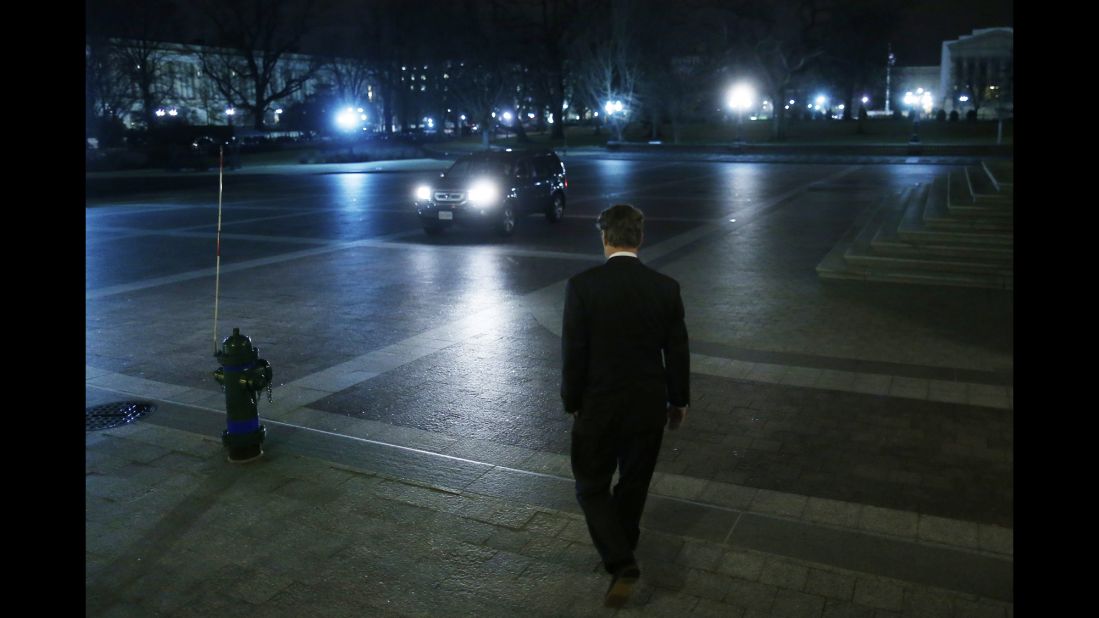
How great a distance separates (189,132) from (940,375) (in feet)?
188

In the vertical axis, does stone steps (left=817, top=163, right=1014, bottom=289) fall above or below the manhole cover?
above

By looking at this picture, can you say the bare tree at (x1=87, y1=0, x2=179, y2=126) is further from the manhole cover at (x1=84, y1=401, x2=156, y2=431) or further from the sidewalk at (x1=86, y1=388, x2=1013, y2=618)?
the sidewalk at (x1=86, y1=388, x2=1013, y2=618)

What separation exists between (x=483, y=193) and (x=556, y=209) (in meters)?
3.11

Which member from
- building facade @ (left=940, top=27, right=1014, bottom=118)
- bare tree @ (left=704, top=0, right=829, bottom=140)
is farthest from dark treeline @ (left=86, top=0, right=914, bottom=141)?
building facade @ (left=940, top=27, right=1014, bottom=118)

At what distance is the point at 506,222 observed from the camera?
18.4 m

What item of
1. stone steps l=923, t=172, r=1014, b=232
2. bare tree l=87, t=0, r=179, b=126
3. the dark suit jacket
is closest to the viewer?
the dark suit jacket

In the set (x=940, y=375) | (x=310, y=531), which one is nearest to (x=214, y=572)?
(x=310, y=531)

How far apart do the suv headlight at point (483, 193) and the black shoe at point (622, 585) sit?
1428cm

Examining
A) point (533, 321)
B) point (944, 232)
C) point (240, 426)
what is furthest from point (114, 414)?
point (944, 232)

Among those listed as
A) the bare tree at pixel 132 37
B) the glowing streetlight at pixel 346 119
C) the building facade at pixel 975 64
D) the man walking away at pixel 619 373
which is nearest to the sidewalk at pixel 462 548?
the man walking away at pixel 619 373

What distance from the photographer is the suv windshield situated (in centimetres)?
1898

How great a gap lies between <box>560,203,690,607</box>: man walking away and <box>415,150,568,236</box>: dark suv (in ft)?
46.1

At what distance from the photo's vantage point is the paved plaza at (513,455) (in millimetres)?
4348

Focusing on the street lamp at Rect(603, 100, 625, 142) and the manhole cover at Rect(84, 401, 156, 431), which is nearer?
the manhole cover at Rect(84, 401, 156, 431)
